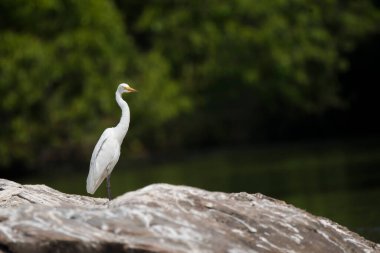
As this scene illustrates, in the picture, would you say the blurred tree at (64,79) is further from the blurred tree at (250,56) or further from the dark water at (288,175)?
the blurred tree at (250,56)

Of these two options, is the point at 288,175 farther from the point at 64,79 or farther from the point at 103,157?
the point at 103,157

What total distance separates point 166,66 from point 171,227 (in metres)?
33.4

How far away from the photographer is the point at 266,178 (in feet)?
88.1

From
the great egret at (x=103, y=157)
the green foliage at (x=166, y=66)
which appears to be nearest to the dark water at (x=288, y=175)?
the green foliage at (x=166, y=66)

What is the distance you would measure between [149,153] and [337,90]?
8.59 m

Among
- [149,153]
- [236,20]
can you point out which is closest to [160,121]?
[149,153]

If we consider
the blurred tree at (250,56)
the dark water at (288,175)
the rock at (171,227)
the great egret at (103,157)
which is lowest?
the rock at (171,227)

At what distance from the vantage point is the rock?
28.9 feet

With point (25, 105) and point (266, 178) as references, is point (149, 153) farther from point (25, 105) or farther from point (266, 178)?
point (266, 178)

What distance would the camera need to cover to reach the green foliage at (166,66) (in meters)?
36.4

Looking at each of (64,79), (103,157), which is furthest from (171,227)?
(64,79)

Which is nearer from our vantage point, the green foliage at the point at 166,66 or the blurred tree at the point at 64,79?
the blurred tree at the point at 64,79

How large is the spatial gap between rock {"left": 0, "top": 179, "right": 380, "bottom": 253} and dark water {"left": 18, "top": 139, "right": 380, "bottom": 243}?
502cm

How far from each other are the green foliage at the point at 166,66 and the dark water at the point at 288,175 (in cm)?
185
